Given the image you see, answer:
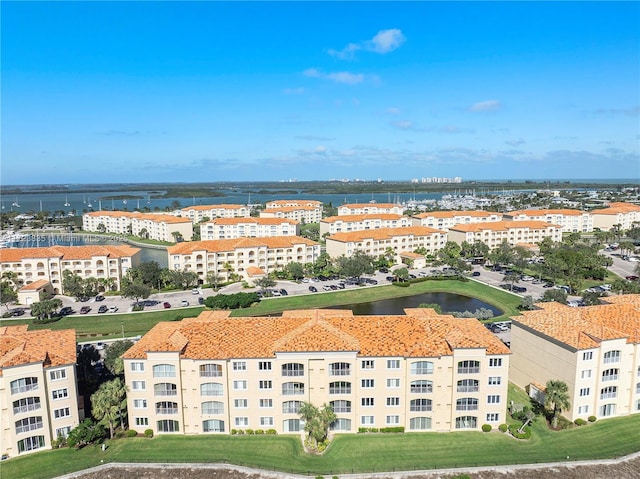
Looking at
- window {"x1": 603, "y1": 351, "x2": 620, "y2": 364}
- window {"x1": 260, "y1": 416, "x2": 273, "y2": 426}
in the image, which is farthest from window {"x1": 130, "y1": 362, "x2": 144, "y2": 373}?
window {"x1": 603, "y1": 351, "x2": 620, "y2": 364}

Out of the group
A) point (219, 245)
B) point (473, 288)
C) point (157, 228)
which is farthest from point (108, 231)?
point (473, 288)

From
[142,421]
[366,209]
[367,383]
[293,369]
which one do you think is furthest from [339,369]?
[366,209]

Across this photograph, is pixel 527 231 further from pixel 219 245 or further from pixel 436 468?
pixel 436 468

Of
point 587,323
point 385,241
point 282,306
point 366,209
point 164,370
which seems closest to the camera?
point 164,370

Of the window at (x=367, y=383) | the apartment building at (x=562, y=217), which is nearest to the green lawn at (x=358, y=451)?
the window at (x=367, y=383)

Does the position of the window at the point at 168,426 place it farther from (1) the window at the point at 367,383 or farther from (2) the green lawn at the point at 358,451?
(1) the window at the point at 367,383

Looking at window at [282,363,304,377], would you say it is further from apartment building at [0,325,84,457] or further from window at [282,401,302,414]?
apartment building at [0,325,84,457]

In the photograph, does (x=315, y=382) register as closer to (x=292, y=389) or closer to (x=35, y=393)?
(x=292, y=389)
